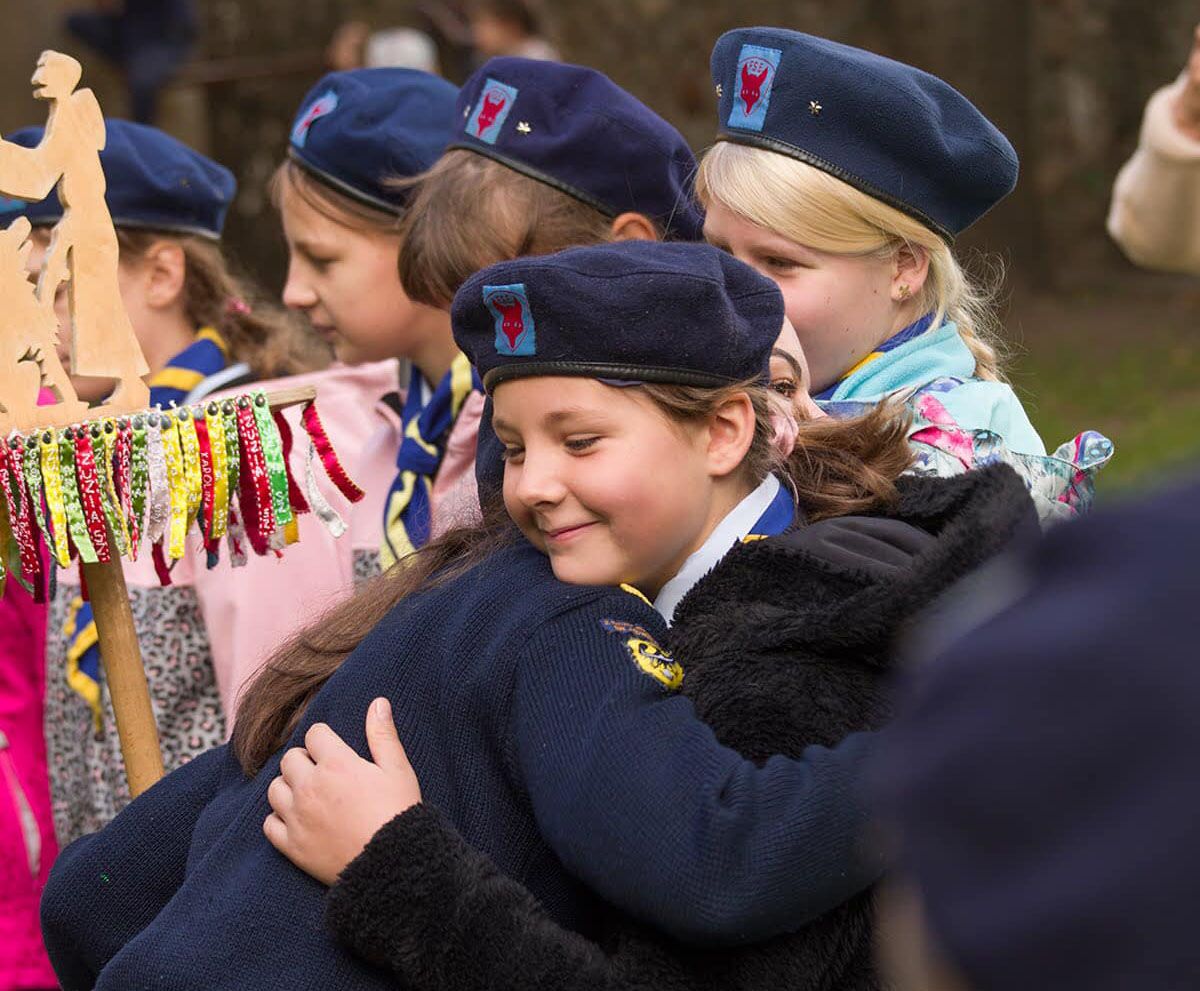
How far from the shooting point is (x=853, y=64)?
2.58 m

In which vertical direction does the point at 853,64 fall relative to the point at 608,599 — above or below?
above

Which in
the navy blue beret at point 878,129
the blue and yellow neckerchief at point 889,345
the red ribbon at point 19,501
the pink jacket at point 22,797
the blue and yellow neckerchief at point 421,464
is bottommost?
the pink jacket at point 22,797

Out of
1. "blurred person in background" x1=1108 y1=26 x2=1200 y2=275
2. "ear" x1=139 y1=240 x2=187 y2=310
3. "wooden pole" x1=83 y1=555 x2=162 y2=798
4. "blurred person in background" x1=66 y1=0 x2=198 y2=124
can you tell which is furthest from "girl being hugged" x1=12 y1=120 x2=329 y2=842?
"blurred person in background" x1=66 y1=0 x2=198 y2=124

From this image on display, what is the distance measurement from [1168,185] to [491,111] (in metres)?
1.31

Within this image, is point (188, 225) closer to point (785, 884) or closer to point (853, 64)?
point (853, 64)

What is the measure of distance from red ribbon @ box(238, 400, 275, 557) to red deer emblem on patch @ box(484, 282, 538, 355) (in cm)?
53

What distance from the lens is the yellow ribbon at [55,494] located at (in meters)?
2.38

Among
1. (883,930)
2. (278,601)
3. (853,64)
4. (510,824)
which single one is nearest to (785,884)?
(883,930)

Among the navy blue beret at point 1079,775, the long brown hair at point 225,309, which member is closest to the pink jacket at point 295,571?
the long brown hair at point 225,309

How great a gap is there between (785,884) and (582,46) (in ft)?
34.2

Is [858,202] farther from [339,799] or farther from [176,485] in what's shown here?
[339,799]

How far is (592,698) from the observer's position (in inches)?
71.9

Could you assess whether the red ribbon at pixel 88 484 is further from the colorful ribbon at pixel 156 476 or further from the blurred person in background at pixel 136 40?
the blurred person in background at pixel 136 40

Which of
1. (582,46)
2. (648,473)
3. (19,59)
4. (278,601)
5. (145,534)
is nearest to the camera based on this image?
(648,473)
